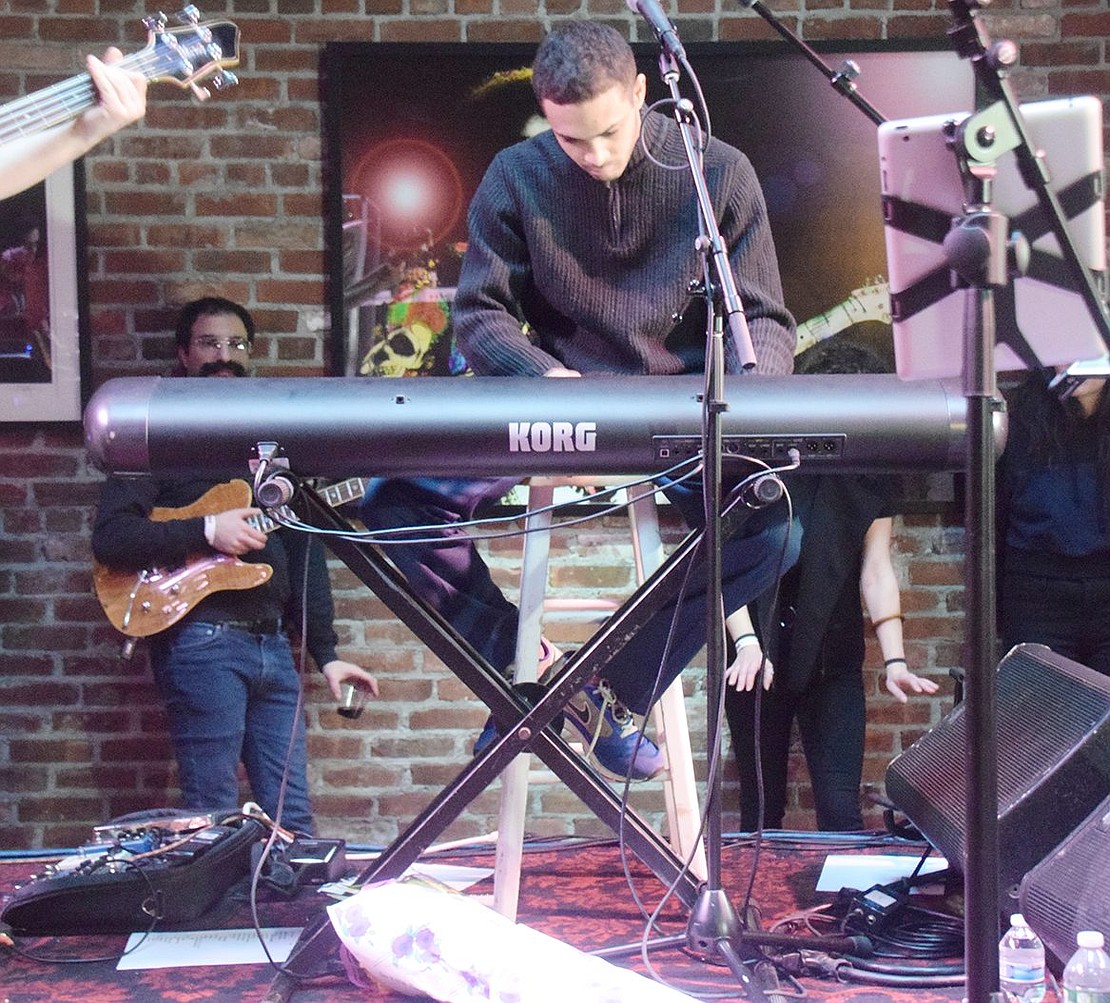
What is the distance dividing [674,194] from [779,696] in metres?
1.27

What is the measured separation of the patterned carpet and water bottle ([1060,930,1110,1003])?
0.25 metres

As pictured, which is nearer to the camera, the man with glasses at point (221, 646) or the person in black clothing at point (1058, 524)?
the man with glasses at point (221, 646)

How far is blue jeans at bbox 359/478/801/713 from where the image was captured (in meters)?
2.12

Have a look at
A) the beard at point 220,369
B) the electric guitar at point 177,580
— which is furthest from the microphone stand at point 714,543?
the beard at point 220,369

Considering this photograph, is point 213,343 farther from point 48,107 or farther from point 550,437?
point 550,437

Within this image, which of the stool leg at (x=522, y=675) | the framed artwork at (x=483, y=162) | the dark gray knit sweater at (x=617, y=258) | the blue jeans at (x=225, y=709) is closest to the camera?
the stool leg at (x=522, y=675)

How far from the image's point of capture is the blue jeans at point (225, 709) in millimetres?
2875

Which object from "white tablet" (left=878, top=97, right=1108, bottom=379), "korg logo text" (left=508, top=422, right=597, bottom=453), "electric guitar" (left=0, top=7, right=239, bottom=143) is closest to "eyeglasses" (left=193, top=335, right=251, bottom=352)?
"electric guitar" (left=0, top=7, right=239, bottom=143)

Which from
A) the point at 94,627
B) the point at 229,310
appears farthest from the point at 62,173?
the point at 94,627

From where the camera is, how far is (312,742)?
342 centimetres

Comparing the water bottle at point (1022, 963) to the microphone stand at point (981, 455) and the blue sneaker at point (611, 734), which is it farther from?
the blue sneaker at point (611, 734)

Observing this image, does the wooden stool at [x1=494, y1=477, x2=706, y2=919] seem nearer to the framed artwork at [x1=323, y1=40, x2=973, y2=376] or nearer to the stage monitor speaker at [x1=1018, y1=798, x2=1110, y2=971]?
the stage monitor speaker at [x1=1018, y1=798, x2=1110, y2=971]

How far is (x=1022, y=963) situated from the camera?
5.58 feet

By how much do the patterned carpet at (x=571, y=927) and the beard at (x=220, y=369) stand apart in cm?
121
